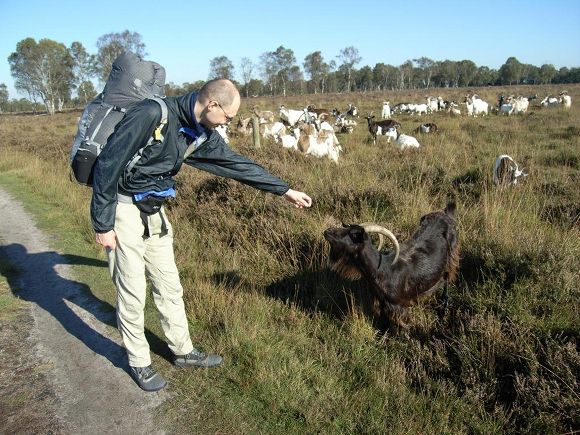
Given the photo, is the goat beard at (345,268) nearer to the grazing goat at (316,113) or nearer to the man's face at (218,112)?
the man's face at (218,112)

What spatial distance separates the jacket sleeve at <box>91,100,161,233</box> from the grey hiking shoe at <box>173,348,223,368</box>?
1.35 metres

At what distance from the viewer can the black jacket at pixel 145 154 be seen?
255 cm

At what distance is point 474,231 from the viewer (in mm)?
4891

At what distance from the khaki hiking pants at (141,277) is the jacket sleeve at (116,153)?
236mm

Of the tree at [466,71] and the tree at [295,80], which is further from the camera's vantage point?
the tree at [466,71]

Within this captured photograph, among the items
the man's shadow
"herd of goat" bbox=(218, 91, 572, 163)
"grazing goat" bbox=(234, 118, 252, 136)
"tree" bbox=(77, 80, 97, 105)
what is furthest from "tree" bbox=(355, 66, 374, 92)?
the man's shadow

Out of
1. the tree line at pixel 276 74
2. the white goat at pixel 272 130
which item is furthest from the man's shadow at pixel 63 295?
the tree line at pixel 276 74

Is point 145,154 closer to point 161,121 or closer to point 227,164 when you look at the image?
point 161,121

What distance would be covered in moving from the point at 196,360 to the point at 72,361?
107cm

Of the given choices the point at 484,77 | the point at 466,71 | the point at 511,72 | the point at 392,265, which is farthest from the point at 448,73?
the point at 392,265

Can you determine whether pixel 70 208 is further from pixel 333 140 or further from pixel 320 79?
pixel 320 79

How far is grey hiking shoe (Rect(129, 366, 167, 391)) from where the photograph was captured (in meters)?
3.18

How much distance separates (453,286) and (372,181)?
307 centimetres

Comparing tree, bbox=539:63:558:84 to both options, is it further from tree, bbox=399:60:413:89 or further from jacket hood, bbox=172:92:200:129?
jacket hood, bbox=172:92:200:129
